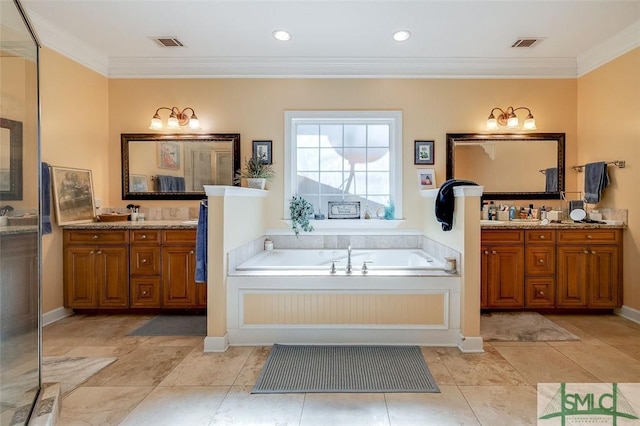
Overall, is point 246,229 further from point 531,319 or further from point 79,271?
point 531,319

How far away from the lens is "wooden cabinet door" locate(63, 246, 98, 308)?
3.33 meters

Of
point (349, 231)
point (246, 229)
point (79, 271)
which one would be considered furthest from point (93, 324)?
point (349, 231)

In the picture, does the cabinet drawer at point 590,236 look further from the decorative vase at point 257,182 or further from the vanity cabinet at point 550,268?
the decorative vase at point 257,182

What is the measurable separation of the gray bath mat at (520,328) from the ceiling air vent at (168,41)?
3.93 meters

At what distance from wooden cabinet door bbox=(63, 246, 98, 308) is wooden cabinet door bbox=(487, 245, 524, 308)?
3918mm

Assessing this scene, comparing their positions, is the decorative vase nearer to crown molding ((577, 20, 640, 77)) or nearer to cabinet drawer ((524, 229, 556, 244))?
cabinet drawer ((524, 229, 556, 244))

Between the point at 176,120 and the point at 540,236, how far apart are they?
13.1ft

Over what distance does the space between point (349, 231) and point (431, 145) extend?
1.33 metres

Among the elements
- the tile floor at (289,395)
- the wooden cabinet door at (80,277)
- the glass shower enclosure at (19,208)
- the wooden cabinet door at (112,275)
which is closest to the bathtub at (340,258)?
the tile floor at (289,395)

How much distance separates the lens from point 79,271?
3.34 meters

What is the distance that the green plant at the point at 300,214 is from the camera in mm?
3754

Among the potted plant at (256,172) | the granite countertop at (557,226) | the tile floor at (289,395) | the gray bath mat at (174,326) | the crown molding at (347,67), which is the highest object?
the crown molding at (347,67)

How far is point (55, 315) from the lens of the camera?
3264 mm

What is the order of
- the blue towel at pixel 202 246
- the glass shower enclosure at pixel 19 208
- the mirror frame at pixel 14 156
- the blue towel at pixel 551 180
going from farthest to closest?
the blue towel at pixel 551 180 < the blue towel at pixel 202 246 < the mirror frame at pixel 14 156 < the glass shower enclosure at pixel 19 208
